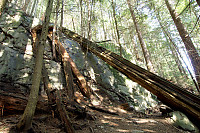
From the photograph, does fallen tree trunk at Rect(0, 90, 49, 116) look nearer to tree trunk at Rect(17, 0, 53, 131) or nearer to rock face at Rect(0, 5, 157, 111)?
tree trunk at Rect(17, 0, 53, 131)

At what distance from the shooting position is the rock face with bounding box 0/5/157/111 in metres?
4.86

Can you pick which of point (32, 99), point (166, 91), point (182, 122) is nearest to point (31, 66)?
point (32, 99)

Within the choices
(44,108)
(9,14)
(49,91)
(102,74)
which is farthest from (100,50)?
(9,14)

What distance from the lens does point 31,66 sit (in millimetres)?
5309

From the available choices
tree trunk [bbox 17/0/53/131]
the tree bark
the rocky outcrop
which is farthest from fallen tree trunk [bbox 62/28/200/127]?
tree trunk [bbox 17/0/53/131]

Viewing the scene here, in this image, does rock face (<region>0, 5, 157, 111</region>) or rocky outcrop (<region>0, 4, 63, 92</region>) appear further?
rock face (<region>0, 5, 157, 111</region>)

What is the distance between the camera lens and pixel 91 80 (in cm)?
668

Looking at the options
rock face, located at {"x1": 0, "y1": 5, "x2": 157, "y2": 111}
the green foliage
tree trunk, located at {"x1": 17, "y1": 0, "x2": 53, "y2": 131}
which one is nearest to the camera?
tree trunk, located at {"x1": 17, "y1": 0, "x2": 53, "y2": 131}

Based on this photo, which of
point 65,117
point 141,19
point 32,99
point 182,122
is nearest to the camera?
point 32,99

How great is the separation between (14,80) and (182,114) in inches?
253

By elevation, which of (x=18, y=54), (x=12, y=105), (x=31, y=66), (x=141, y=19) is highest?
(x=141, y=19)

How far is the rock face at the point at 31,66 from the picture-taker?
4.86 m

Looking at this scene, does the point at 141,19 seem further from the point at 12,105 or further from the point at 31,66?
the point at 12,105

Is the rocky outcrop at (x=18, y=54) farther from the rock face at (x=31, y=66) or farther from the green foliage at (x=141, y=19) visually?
the green foliage at (x=141, y=19)
